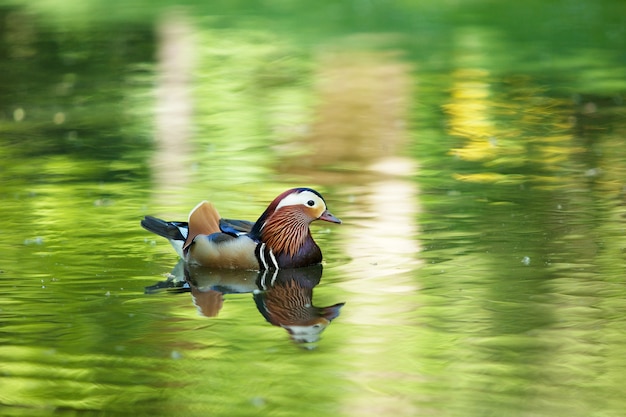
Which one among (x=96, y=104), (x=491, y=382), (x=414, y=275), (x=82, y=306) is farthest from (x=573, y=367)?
(x=96, y=104)

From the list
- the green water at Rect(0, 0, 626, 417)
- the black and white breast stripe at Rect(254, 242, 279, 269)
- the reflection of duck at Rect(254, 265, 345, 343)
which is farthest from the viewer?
the black and white breast stripe at Rect(254, 242, 279, 269)

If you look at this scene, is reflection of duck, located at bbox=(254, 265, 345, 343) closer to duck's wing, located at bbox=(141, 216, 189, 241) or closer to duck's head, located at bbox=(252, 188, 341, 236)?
duck's head, located at bbox=(252, 188, 341, 236)

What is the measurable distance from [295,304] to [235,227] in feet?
3.94

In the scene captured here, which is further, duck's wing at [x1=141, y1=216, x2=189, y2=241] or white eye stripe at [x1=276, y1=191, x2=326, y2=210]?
duck's wing at [x1=141, y1=216, x2=189, y2=241]

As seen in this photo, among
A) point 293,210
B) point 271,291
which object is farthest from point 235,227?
point 271,291

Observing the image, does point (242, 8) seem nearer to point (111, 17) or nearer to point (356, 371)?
point (111, 17)

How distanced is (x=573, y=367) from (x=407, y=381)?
0.88m

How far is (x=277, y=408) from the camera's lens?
7.12 m

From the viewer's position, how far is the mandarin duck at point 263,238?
33.4ft

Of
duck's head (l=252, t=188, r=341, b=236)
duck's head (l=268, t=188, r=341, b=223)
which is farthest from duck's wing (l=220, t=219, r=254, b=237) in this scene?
duck's head (l=268, t=188, r=341, b=223)

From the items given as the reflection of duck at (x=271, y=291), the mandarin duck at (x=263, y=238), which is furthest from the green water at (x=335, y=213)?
the mandarin duck at (x=263, y=238)

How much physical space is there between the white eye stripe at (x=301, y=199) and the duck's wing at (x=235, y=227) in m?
0.32

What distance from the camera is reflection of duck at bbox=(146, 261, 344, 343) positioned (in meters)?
8.90

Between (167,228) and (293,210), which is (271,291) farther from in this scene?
(167,228)
